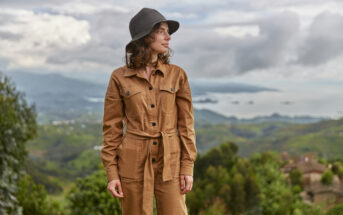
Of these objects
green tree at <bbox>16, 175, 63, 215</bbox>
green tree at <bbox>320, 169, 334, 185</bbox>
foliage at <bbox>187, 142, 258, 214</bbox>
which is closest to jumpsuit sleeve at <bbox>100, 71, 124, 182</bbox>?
green tree at <bbox>16, 175, 63, 215</bbox>

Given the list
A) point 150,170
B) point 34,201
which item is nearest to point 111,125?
point 150,170

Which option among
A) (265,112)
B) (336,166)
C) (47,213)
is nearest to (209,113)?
(265,112)

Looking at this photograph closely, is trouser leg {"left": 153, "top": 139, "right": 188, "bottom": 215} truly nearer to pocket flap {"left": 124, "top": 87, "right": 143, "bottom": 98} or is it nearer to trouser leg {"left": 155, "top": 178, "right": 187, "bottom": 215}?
trouser leg {"left": 155, "top": 178, "right": 187, "bottom": 215}

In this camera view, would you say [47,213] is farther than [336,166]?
No

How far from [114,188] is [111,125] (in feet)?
1.54

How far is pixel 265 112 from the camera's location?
173000mm

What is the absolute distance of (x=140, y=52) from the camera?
2.71 m

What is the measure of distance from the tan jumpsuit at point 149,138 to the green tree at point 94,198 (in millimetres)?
4809

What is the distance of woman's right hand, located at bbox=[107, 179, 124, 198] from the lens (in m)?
2.70

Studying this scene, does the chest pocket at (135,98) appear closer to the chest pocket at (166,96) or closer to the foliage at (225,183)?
the chest pocket at (166,96)

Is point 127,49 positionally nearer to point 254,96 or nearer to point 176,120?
point 176,120

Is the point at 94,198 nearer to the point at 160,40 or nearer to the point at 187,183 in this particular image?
the point at 187,183

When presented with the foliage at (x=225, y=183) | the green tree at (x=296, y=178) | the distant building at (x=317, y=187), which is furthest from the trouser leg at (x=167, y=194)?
the green tree at (x=296, y=178)

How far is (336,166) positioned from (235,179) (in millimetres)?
25546
